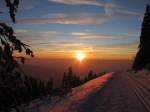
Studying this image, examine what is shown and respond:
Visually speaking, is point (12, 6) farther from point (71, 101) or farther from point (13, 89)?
point (71, 101)

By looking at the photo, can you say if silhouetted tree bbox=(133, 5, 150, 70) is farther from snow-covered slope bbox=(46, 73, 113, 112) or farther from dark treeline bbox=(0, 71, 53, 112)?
dark treeline bbox=(0, 71, 53, 112)

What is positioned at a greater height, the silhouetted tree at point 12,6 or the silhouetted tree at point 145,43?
the silhouetted tree at point 12,6

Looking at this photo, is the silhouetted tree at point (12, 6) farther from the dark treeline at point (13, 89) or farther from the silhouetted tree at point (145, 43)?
the silhouetted tree at point (145, 43)

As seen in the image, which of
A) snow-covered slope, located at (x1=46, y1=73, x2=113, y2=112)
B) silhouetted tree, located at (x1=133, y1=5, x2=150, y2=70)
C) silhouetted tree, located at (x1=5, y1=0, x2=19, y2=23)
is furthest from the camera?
silhouetted tree, located at (x1=133, y1=5, x2=150, y2=70)

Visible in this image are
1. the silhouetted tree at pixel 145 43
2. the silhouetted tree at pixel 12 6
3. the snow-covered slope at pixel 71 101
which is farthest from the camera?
the silhouetted tree at pixel 145 43

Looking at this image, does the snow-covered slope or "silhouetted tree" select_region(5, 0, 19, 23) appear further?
the snow-covered slope

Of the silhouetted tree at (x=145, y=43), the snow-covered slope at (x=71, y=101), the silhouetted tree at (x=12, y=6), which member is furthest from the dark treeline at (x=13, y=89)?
the silhouetted tree at (x=145, y=43)

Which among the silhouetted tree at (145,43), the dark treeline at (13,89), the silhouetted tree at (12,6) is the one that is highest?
the silhouetted tree at (12,6)

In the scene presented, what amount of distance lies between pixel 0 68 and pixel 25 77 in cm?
45

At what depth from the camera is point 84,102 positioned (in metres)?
19.8

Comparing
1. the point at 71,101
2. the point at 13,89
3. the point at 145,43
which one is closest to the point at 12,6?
the point at 13,89

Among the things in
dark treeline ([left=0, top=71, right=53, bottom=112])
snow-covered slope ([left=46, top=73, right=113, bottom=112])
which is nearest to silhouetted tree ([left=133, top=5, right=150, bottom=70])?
snow-covered slope ([left=46, top=73, right=113, bottom=112])

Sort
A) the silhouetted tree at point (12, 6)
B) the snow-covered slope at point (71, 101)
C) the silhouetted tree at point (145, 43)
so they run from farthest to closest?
the silhouetted tree at point (145, 43) < the snow-covered slope at point (71, 101) < the silhouetted tree at point (12, 6)

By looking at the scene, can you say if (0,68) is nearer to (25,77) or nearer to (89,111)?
(25,77)
